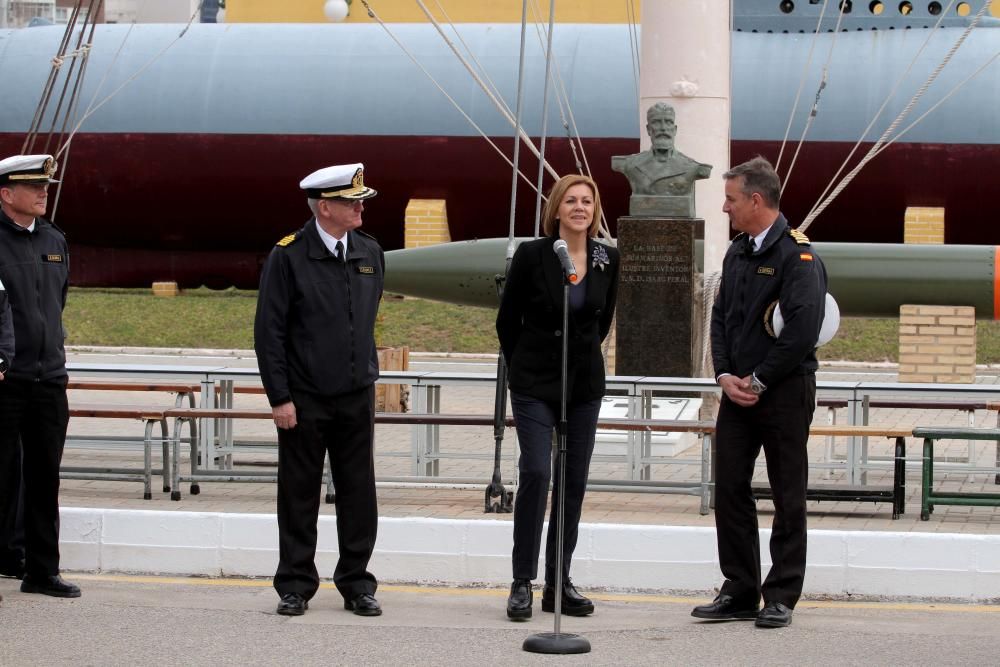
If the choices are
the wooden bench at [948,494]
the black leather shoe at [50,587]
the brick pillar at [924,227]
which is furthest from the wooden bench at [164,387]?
the brick pillar at [924,227]

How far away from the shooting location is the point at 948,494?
8078 mm

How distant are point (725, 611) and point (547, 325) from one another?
4.21ft

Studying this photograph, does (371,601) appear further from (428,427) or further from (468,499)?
(428,427)

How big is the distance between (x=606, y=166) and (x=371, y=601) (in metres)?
17.3

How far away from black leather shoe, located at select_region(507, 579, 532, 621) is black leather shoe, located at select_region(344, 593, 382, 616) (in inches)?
20.2

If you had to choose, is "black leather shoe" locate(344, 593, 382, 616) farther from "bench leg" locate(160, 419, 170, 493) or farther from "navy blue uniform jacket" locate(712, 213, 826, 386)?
"bench leg" locate(160, 419, 170, 493)

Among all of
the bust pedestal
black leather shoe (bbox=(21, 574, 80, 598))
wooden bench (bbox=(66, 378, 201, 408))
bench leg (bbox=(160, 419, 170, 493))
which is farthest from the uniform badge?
the bust pedestal

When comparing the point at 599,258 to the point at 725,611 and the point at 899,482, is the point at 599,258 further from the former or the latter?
the point at 899,482

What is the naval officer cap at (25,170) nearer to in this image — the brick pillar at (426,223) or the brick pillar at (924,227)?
the brick pillar at (426,223)

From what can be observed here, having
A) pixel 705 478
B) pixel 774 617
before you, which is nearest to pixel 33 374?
pixel 774 617

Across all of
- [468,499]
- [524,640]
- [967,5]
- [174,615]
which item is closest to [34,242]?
[174,615]

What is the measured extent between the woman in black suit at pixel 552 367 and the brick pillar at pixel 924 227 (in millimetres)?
16252

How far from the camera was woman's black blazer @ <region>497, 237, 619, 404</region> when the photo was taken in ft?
20.0

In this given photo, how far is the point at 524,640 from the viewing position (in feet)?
18.6
